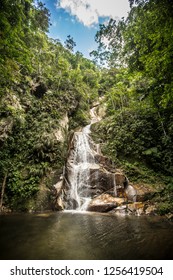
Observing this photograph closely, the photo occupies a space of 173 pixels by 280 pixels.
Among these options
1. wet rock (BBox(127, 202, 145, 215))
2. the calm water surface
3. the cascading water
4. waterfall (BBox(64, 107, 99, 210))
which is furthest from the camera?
waterfall (BBox(64, 107, 99, 210))

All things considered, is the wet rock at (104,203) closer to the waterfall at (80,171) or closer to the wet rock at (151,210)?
the waterfall at (80,171)

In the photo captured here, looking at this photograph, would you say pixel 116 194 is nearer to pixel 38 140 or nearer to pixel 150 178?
pixel 150 178

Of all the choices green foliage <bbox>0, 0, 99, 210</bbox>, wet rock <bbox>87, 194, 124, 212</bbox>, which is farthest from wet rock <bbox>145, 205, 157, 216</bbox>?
green foliage <bbox>0, 0, 99, 210</bbox>

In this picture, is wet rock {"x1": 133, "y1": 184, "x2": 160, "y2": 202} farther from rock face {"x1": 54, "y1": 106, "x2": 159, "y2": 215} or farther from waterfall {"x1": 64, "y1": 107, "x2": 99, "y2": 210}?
waterfall {"x1": 64, "y1": 107, "x2": 99, "y2": 210}

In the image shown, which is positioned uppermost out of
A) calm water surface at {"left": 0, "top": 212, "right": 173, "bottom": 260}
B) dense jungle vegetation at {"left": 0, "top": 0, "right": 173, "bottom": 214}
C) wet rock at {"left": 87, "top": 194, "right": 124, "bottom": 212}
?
dense jungle vegetation at {"left": 0, "top": 0, "right": 173, "bottom": 214}

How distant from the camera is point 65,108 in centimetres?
1802

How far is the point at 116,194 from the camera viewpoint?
33.6 feet

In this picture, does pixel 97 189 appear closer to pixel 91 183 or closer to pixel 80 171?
pixel 91 183

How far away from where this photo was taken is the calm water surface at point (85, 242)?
3619 mm

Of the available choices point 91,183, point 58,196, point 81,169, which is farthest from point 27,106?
point 91,183

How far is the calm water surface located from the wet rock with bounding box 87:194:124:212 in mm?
3237

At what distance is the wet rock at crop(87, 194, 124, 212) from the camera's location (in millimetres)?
9398

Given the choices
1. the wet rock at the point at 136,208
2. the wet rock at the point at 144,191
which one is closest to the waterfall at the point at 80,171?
the wet rock at the point at 136,208

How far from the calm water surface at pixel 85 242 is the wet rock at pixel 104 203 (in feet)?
10.6
